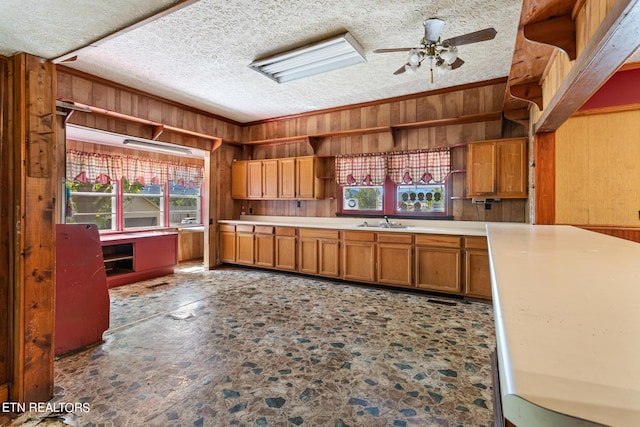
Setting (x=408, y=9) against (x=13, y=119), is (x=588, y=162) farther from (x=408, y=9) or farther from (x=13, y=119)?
(x=13, y=119)

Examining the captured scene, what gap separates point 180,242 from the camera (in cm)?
638

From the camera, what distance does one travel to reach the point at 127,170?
566cm

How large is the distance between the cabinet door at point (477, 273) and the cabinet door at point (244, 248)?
3.44m

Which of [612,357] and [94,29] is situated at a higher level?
[94,29]

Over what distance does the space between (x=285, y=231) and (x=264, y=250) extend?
55cm

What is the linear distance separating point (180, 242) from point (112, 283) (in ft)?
6.69

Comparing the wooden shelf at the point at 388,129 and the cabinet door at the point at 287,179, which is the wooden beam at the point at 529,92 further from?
the cabinet door at the point at 287,179

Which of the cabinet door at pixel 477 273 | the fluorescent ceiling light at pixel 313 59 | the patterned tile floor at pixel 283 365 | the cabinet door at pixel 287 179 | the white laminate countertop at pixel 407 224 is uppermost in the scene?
the fluorescent ceiling light at pixel 313 59

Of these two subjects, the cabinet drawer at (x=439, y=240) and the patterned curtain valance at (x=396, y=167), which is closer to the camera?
the cabinet drawer at (x=439, y=240)

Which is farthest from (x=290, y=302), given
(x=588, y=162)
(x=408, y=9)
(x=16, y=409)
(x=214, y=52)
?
(x=588, y=162)

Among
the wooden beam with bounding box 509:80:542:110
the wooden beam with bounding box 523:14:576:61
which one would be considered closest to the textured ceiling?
the wooden beam with bounding box 509:80:542:110

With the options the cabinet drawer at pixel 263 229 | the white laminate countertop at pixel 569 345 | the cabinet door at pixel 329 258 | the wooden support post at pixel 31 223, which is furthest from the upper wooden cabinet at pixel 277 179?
the white laminate countertop at pixel 569 345

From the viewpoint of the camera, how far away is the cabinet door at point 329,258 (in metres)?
4.70

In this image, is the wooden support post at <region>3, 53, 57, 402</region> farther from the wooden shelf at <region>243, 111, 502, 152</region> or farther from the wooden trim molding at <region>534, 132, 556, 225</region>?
the wooden trim molding at <region>534, 132, 556, 225</region>
